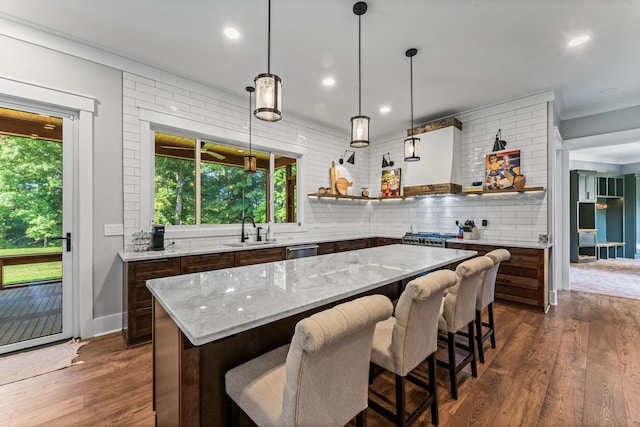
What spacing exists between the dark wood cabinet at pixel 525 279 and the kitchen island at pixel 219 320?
104 inches

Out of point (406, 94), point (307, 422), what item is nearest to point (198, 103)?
point (406, 94)

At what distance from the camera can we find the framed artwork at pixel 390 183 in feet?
17.6

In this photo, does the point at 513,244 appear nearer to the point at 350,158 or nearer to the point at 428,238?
the point at 428,238

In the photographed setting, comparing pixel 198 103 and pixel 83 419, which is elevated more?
pixel 198 103

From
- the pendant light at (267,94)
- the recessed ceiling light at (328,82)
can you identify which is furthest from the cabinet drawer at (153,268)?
the recessed ceiling light at (328,82)

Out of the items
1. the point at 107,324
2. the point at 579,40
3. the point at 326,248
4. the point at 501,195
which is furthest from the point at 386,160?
the point at 107,324

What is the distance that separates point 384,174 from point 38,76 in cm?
498

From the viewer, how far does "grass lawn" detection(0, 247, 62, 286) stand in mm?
2473

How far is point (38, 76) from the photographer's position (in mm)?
2533

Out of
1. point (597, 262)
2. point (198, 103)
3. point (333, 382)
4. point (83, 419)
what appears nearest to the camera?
point (333, 382)

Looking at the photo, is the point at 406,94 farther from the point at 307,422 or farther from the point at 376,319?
the point at 307,422

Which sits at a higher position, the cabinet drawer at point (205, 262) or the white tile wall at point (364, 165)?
the white tile wall at point (364, 165)

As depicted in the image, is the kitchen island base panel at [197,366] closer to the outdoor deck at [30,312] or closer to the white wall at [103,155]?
the white wall at [103,155]

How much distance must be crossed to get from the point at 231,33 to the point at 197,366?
8.85 feet
